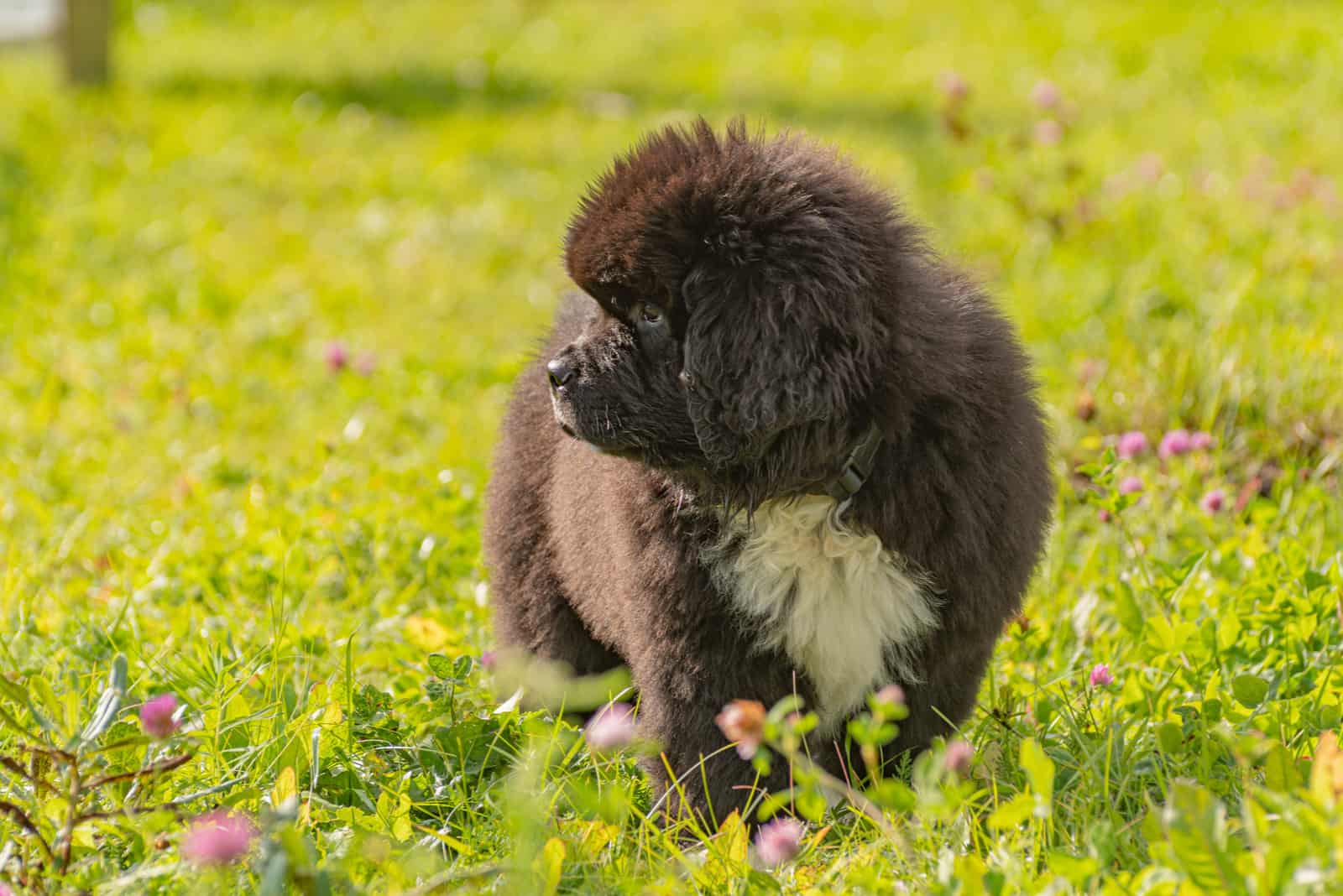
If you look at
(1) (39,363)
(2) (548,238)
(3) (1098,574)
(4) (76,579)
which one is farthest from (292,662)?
(2) (548,238)

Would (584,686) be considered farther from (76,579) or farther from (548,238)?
(548,238)

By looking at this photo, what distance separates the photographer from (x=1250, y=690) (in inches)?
112

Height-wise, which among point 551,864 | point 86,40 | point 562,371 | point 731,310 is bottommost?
point 551,864

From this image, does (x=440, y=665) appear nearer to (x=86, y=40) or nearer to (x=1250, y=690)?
(x=1250, y=690)

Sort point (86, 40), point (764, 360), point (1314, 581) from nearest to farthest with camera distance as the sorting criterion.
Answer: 1. point (764, 360)
2. point (1314, 581)
3. point (86, 40)

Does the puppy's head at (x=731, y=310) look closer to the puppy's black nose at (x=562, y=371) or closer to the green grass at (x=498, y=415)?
the puppy's black nose at (x=562, y=371)

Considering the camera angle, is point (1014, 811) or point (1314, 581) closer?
point (1014, 811)

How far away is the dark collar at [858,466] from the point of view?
266cm

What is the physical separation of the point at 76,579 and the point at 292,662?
100cm

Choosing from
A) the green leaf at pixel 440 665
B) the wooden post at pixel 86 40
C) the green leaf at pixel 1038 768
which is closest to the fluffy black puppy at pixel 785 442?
the green leaf at pixel 440 665

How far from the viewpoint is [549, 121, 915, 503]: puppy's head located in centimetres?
256

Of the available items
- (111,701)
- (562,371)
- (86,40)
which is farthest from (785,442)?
(86,40)

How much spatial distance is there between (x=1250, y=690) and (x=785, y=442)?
1.07m

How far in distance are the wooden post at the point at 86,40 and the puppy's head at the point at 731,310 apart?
7.85m
